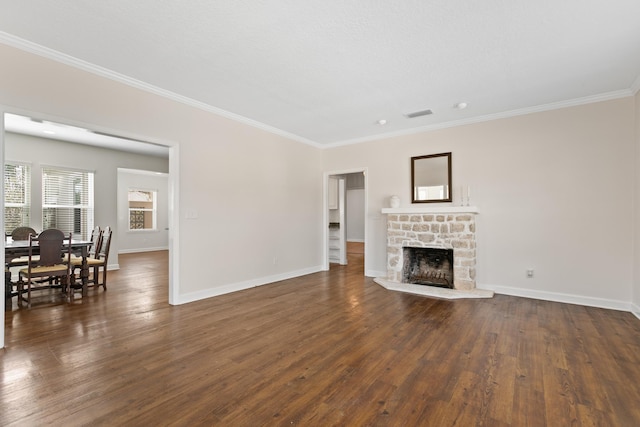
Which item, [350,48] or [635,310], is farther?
[635,310]

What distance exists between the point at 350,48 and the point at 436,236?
324 cm

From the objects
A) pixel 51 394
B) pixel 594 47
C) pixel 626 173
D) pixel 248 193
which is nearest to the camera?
pixel 51 394

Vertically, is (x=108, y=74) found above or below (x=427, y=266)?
above

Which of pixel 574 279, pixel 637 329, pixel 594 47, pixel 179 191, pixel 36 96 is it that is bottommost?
pixel 637 329

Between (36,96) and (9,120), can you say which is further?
(9,120)

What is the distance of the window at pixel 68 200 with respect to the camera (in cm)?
632

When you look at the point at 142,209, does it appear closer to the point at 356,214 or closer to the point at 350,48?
the point at 356,214

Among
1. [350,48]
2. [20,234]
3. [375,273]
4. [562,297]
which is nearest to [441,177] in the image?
[375,273]

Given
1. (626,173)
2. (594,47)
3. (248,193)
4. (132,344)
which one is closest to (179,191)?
(248,193)

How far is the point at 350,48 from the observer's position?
9.31 feet

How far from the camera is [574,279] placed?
161 inches

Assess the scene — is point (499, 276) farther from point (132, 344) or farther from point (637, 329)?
point (132, 344)

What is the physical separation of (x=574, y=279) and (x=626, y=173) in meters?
1.51

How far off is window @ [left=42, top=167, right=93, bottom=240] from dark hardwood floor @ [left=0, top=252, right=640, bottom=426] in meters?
3.39
